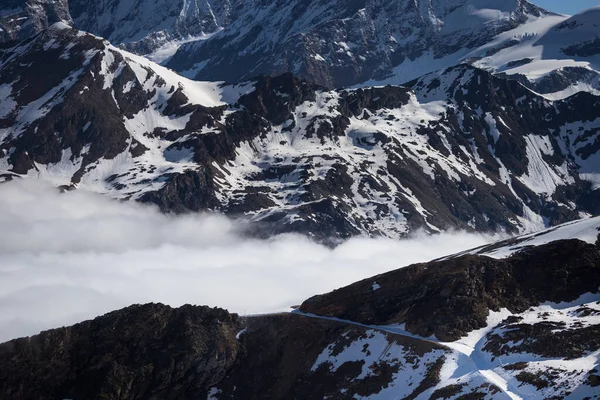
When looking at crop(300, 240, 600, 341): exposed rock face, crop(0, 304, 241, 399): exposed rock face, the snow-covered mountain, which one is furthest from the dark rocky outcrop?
crop(300, 240, 600, 341): exposed rock face

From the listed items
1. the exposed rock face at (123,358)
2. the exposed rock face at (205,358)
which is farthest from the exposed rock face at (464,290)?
the exposed rock face at (123,358)

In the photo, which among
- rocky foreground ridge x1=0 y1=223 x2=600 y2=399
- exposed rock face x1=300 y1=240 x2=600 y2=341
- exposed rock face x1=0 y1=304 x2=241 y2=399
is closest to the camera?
rocky foreground ridge x1=0 y1=223 x2=600 y2=399

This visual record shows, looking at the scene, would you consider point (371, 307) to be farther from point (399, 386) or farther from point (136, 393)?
point (136, 393)

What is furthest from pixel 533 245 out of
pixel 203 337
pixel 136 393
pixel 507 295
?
pixel 136 393

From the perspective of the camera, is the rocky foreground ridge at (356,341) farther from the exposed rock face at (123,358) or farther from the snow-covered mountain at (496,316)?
the snow-covered mountain at (496,316)

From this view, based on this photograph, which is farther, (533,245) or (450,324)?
(533,245)

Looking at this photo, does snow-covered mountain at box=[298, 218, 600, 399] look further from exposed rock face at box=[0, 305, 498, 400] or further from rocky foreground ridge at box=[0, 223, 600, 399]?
exposed rock face at box=[0, 305, 498, 400]
